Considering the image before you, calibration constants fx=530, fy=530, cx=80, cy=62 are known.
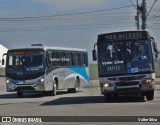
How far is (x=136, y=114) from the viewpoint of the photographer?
676 inches

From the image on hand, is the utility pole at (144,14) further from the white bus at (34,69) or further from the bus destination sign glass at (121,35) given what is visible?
the bus destination sign glass at (121,35)

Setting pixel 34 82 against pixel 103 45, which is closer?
pixel 103 45

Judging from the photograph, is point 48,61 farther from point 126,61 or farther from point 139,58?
point 139,58

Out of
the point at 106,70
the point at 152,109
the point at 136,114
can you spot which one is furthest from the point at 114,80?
the point at 136,114

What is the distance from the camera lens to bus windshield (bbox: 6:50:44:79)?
29.0 m

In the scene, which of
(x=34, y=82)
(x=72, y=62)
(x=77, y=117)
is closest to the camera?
(x=77, y=117)

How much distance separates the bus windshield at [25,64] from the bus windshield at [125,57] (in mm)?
6862

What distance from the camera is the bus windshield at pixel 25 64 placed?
29.0 m

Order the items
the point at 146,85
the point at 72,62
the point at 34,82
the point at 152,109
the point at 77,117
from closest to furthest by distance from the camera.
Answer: the point at 77,117 → the point at 152,109 → the point at 146,85 → the point at 34,82 → the point at 72,62

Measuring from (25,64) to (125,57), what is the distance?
829 cm

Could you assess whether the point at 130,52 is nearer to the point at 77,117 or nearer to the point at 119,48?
the point at 119,48

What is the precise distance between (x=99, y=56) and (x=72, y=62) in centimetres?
1083

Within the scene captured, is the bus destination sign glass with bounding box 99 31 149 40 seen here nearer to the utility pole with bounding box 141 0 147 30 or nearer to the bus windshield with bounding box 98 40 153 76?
the bus windshield with bounding box 98 40 153 76

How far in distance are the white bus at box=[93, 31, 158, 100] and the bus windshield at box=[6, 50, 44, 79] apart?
6830 mm
